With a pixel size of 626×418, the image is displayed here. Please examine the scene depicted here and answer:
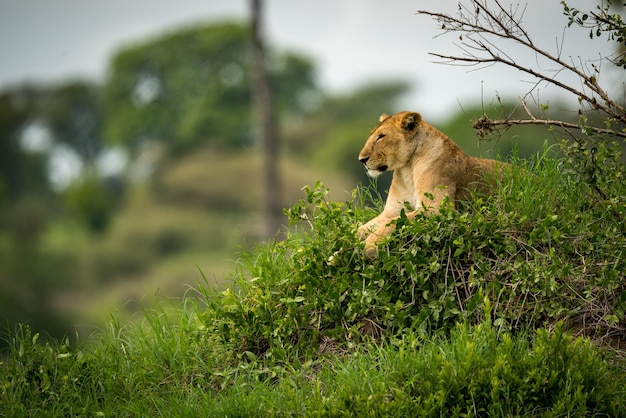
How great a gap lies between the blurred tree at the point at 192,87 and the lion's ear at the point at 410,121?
134ft

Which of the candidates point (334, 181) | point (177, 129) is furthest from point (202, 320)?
point (177, 129)

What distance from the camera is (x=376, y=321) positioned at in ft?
21.1

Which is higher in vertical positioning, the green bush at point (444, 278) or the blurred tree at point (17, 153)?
the green bush at point (444, 278)

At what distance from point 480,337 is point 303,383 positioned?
1.04 meters

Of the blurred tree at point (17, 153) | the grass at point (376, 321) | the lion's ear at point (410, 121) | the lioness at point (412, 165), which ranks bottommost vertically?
the blurred tree at point (17, 153)

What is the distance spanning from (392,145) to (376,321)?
3.70ft

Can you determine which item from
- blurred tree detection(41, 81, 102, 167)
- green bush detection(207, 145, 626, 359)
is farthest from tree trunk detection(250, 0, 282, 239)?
blurred tree detection(41, 81, 102, 167)

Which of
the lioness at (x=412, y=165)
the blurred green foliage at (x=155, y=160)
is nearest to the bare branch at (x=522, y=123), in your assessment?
the lioness at (x=412, y=165)

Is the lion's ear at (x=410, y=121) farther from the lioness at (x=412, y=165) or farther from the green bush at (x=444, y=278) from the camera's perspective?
the green bush at (x=444, y=278)

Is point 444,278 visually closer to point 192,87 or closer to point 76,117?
point 192,87

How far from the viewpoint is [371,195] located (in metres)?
7.66

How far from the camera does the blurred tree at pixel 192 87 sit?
48.0m

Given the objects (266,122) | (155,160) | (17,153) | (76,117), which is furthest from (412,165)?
(76,117)

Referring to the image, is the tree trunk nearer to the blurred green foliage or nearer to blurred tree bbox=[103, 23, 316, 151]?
the blurred green foliage
